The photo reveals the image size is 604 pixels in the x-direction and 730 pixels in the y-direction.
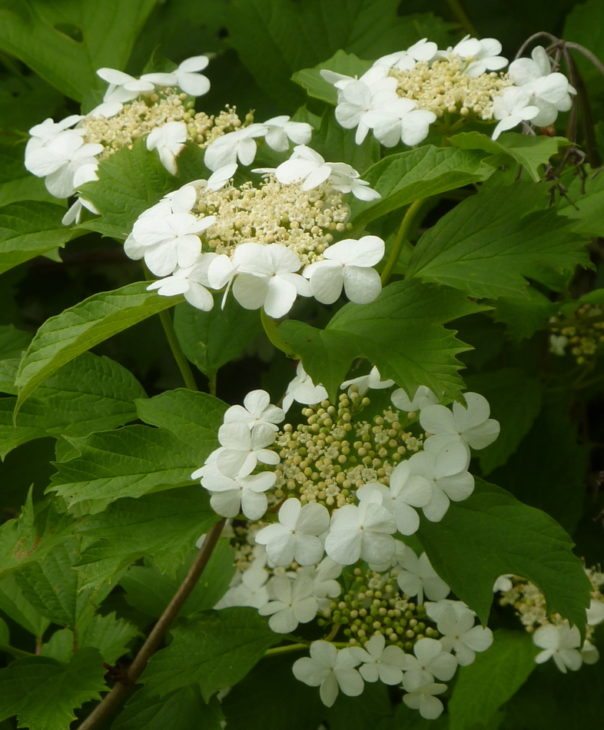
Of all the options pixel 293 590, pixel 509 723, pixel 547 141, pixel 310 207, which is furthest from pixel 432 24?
pixel 509 723

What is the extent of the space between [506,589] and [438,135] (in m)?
0.76

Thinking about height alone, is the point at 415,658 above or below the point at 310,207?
below

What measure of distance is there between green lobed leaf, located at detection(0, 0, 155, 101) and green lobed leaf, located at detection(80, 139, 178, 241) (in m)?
0.58

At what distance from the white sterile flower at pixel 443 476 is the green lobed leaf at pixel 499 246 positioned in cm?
22

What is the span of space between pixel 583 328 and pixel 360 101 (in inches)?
28.1

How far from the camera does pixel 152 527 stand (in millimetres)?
1331

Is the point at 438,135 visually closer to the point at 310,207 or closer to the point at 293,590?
the point at 310,207

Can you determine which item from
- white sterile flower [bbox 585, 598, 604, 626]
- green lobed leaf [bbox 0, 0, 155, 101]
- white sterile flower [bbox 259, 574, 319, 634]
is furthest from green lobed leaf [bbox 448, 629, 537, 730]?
green lobed leaf [bbox 0, 0, 155, 101]

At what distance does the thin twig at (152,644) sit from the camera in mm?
1508

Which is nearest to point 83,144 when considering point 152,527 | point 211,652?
point 152,527

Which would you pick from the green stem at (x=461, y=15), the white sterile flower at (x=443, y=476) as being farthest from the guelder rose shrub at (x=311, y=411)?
the green stem at (x=461, y=15)

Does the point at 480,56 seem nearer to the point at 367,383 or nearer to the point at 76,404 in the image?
the point at 367,383

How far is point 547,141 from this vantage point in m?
1.30

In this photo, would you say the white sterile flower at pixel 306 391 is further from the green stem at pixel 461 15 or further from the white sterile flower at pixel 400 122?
the green stem at pixel 461 15
